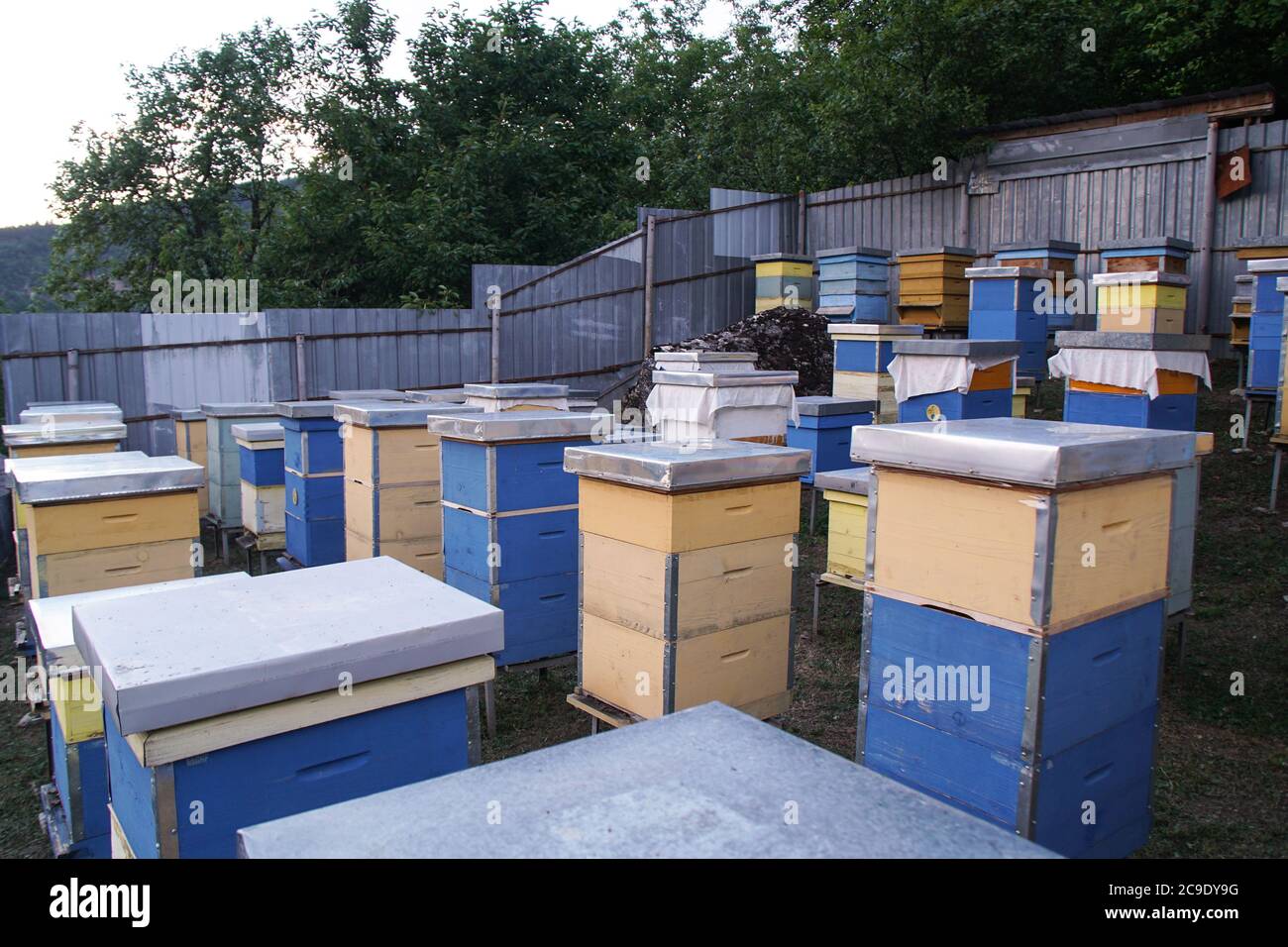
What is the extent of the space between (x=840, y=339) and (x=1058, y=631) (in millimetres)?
6366

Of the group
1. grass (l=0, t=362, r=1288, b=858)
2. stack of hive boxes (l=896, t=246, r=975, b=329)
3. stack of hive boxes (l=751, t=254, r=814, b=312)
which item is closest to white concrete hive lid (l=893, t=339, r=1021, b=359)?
grass (l=0, t=362, r=1288, b=858)

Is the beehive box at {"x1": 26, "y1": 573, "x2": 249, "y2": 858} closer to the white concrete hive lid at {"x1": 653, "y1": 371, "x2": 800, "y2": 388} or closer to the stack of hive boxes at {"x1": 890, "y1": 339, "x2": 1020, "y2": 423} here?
the white concrete hive lid at {"x1": 653, "y1": 371, "x2": 800, "y2": 388}

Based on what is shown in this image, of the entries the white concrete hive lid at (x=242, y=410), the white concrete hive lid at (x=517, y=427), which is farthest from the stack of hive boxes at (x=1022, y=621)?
the white concrete hive lid at (x=242, y=410)

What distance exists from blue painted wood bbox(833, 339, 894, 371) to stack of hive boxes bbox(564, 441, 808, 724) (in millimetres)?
4738

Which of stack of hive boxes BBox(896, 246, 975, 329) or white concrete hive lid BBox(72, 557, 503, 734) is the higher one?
stack of hive boxes BBox(896, 246, 975, 329)

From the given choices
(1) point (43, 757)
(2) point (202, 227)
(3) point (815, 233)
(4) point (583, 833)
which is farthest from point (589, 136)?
(4) point (583, 833)

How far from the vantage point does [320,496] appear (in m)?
6.00

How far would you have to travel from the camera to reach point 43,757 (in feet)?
13.3

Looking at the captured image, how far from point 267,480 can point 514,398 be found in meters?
2.19

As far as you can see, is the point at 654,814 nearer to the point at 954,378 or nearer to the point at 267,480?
the point at 954,378

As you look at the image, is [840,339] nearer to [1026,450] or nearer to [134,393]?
[1026,450]

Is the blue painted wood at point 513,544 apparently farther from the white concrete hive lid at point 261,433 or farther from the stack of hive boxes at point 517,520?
the white concrete hive lid at point 261,433

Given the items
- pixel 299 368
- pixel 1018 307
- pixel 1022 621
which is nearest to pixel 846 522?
pixel 1022 621

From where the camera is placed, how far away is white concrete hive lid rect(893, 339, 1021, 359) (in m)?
6.28
